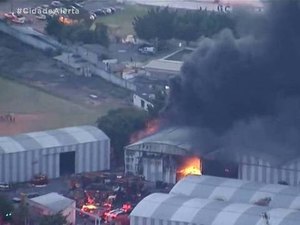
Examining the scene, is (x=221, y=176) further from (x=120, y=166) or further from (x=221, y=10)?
(x=221, y=10)

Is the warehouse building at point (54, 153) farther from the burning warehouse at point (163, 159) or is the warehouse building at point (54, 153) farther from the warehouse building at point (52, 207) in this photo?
the warehouse building at point (52, 207)

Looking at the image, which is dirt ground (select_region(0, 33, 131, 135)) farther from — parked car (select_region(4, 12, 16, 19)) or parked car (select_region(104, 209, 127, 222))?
parked car (select_region(104, 209, 127, 222))

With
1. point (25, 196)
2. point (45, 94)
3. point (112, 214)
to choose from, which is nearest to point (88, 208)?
point (112, 214)

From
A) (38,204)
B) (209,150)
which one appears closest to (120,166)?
(209,150)

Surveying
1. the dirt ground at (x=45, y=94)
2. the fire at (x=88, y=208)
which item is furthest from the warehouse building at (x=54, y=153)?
the fire at (x=88, y=208)

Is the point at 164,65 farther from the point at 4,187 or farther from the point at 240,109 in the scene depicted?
the point at 4,187

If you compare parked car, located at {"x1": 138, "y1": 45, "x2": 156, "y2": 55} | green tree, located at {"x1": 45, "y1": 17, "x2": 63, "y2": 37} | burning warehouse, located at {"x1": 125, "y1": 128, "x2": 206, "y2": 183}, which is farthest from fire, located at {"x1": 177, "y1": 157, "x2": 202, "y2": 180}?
green tree, located at {"x1": 45, "y1": 17, "x2": 63, "y2": 37}
